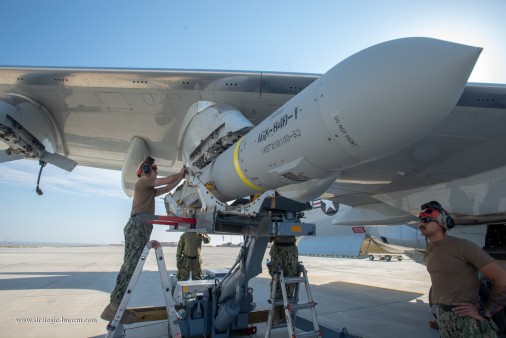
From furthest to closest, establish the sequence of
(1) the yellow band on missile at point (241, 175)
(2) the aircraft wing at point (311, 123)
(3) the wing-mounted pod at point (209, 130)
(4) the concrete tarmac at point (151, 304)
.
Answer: (4) the concrete tarmac at point (151, 304) → (3) the wing-mounted pod at point (209, 130) → (1) the yellow band on missile at point (241, 175) → (2) the aircraft wing at point (311, 123)

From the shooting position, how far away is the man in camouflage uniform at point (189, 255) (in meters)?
6.97

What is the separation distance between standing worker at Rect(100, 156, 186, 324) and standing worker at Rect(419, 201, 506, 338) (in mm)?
2887

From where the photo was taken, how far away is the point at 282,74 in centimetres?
458

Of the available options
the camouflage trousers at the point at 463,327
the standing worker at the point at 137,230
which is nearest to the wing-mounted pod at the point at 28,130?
the standing worker at the point at 137,230

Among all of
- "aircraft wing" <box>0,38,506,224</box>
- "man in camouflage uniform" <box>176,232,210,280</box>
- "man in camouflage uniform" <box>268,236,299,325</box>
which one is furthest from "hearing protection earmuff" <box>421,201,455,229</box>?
"man in camouflage uniform" <box>176,232,210,280</box>

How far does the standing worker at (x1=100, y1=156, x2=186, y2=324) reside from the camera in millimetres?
3414

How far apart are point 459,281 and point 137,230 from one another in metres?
3.25

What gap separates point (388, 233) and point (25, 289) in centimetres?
1175

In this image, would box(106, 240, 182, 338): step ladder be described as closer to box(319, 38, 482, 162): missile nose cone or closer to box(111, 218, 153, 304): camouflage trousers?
box(111, 218, 153, 304): camouflage trousers

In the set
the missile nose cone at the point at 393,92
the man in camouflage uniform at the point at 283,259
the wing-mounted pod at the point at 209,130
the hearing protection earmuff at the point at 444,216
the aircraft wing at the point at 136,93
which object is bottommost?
the man in camouflage uniform at the point at 283,259

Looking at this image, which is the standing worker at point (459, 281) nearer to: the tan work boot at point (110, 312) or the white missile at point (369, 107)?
the white missile at point (369, 107)

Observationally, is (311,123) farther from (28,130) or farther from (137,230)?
(28,130)

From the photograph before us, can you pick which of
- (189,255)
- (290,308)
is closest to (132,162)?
(189,255)

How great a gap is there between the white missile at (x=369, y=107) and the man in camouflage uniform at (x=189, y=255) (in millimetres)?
4194
